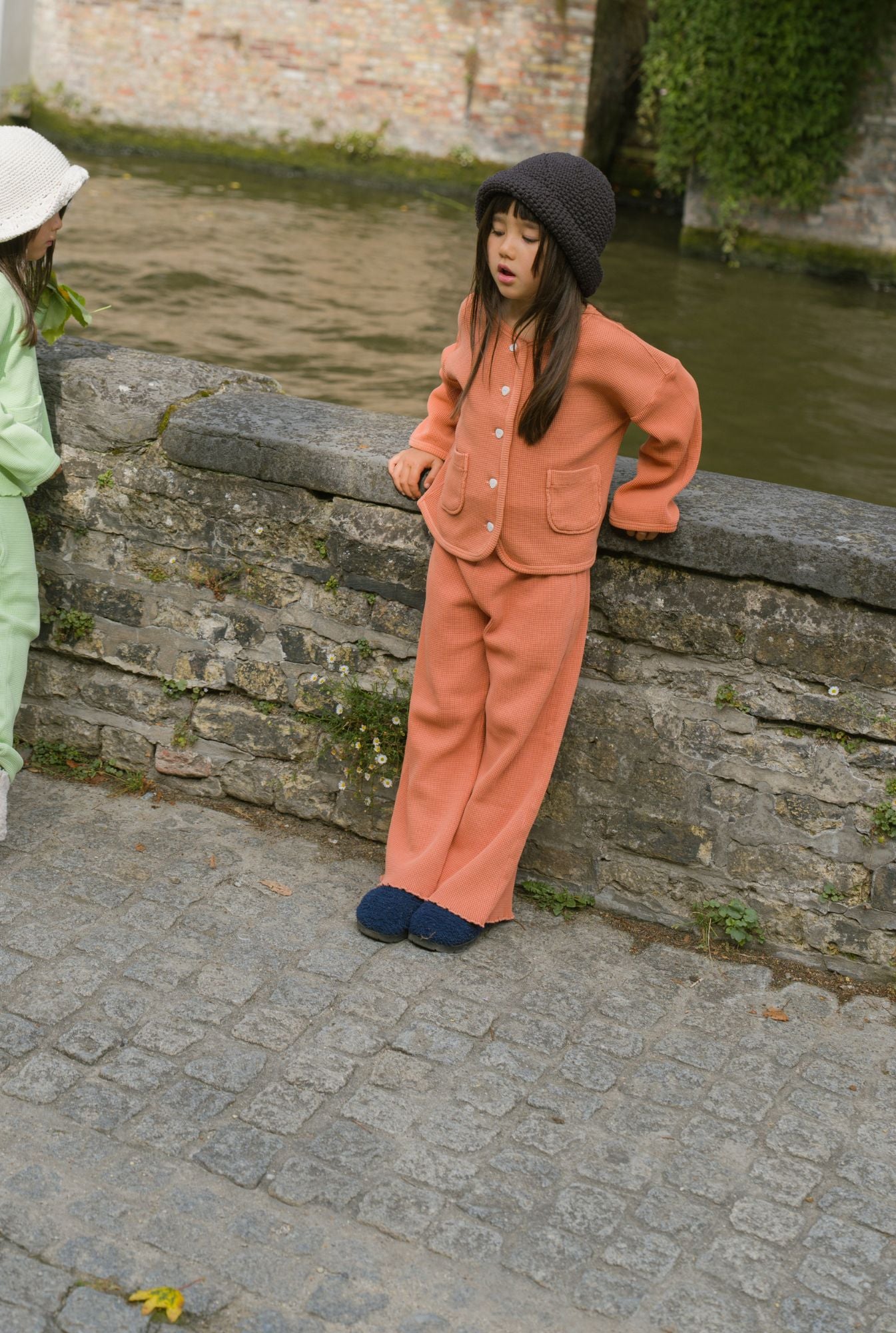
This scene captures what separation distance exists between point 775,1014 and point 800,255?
38.0 ft

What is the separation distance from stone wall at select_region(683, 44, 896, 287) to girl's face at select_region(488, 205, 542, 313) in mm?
11317

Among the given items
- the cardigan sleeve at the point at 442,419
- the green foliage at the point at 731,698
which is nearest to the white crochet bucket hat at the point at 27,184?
the cardigan sleeve at the point at 442,419

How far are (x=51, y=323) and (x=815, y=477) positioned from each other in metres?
6.32

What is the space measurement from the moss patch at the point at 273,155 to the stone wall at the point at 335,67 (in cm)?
13

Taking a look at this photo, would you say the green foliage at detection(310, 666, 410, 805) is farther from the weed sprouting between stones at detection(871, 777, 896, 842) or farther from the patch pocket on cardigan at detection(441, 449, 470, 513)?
the weed sprouting between stones at detection(871, 777, 896, 842)

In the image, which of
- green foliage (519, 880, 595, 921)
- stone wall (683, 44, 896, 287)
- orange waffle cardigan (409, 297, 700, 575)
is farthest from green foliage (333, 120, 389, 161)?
green foliage (519, 880, 595, 921)

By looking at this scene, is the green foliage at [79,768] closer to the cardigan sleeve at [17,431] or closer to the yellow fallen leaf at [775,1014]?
the cardigan sleeve at [17,431]

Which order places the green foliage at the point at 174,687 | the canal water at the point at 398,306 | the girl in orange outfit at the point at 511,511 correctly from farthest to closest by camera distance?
the canal water at the point at 398,306
the green foliage at the point at 174,687
the girl in orange outfit at the point at 511,511

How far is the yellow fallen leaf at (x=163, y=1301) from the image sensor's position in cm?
223

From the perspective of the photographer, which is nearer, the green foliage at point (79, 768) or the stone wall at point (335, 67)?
the green foliage at point (79, 768)

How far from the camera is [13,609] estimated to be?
350 cm

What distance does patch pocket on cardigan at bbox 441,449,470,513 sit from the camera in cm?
310

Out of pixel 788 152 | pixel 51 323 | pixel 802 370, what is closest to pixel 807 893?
pixel 51 323

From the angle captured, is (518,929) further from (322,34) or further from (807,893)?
(322,34)
